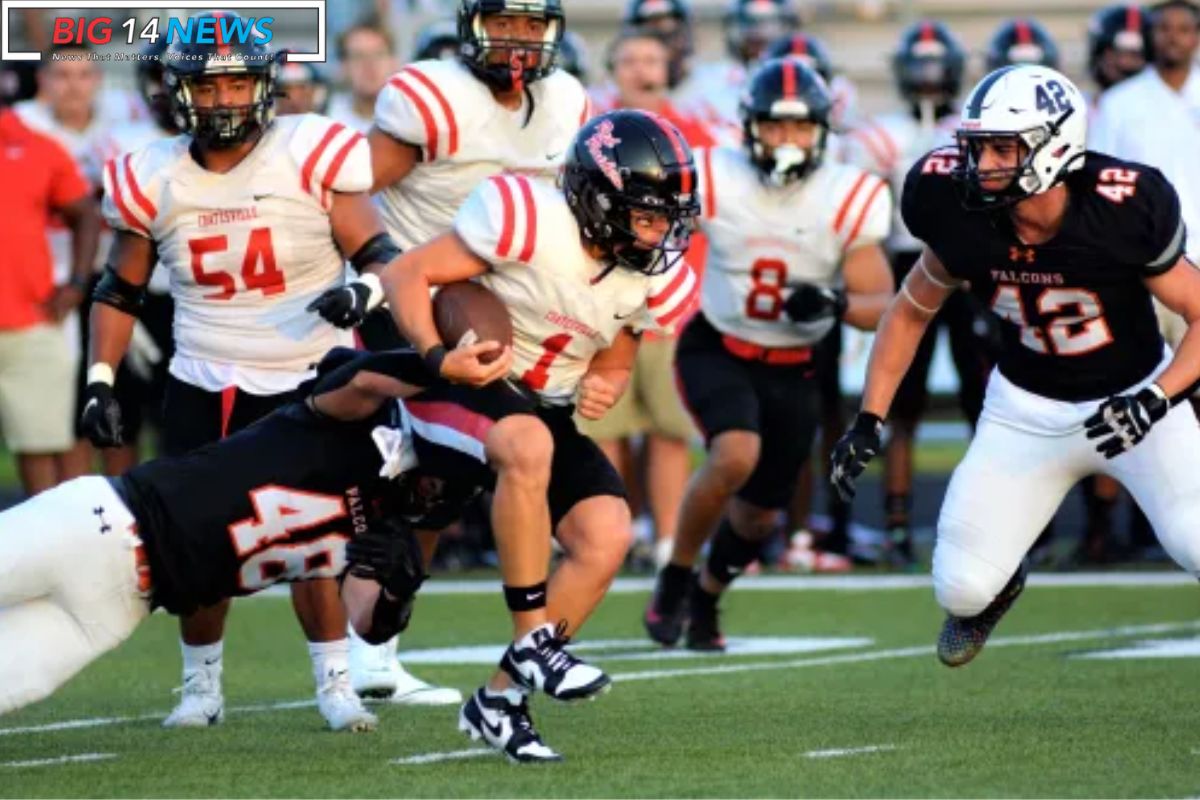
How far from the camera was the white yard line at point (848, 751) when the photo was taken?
223 inches

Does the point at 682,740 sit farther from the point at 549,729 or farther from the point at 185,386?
the point at 185,386

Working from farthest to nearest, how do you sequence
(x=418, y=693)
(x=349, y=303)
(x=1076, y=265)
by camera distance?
(x=418, y=693)
(x=1076, y=265)
(x=349, y=303)

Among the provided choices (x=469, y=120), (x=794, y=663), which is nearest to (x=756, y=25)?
(x=469, y=120)

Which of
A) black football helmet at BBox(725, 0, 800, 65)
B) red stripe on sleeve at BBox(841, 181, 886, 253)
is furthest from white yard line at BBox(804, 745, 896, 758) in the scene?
black football helmet at BBox(725, 0, 800, 65)

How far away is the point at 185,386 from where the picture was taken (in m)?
6.74

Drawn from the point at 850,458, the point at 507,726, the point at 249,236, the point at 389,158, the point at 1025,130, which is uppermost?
the point at 1025,130

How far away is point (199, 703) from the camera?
6.50 meters

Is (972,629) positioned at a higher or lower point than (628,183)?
lower

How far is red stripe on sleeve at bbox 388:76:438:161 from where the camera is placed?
735cm

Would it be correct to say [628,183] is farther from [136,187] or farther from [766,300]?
[766,300]

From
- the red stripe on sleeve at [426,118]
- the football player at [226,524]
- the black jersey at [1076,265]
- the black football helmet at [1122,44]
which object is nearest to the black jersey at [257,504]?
the football player at [226,524]

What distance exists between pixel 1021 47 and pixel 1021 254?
4.78 metres

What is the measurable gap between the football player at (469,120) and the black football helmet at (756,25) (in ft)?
12.6

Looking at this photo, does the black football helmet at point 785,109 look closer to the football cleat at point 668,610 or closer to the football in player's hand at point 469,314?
the football cleat at point 668,610
